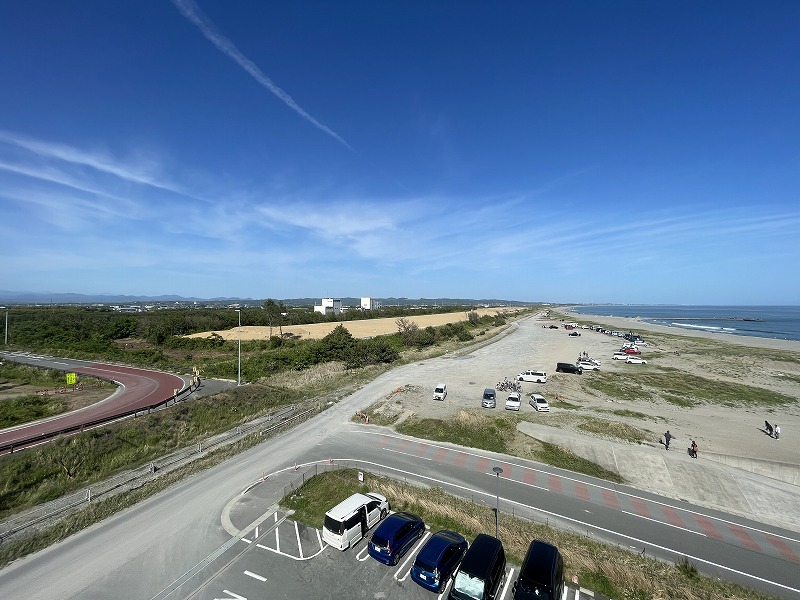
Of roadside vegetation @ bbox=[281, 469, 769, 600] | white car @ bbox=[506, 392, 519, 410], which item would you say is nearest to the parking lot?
roadside vegetation @ bbox=[281, 469, 769, 600]

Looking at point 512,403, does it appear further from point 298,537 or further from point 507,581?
point 298,537

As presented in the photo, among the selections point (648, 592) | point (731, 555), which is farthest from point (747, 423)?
point (648, 592)

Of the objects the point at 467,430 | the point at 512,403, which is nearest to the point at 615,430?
the point at 512,403

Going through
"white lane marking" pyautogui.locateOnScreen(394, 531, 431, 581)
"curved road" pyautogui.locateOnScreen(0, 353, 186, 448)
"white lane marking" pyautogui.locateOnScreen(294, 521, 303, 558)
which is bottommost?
"white lane marking" pyautogui.locateOnScreen(394, 531, 431, 581)

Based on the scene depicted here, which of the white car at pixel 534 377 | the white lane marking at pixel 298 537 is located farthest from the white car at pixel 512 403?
the white lane marking at pixel 298 537

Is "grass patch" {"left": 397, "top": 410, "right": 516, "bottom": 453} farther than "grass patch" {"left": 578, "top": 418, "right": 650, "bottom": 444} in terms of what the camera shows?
No

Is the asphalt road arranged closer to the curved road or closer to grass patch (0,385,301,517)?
grass patch (0,385,301,517)

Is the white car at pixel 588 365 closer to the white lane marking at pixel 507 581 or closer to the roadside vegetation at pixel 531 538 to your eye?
the roadside vegetation at pixel 531 538
